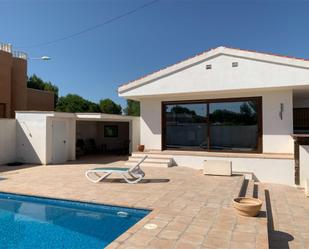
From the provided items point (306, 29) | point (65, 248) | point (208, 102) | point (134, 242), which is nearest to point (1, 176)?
point (65, 248)

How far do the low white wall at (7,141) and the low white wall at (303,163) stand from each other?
55.7ft

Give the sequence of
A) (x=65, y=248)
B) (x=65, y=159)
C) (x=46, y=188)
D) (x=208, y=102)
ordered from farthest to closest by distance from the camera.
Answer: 1. (x=65, y=159)
2. (x=208, y=102)
3. (x=46, y=188)
4. (x=65, y=248)

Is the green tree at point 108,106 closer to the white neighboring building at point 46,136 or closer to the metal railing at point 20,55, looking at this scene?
the metal railing at point 20,55

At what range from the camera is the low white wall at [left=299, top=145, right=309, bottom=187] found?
40.4 feet

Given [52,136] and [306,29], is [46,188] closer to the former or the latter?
[52,136]

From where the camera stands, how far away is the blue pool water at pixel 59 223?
21.4 ft

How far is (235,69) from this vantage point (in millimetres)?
14141

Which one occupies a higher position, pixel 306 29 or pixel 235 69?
pixel 306 29

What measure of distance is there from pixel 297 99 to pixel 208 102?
6744mm

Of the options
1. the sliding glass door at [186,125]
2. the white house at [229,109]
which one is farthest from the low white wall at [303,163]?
the sliding glass door at [186,125]

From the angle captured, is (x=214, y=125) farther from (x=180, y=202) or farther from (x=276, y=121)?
(x=180, y=202)

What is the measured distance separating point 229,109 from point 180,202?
899 cm

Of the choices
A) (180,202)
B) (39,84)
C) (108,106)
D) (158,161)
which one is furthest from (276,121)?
(39,84)

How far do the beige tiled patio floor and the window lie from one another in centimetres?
273
